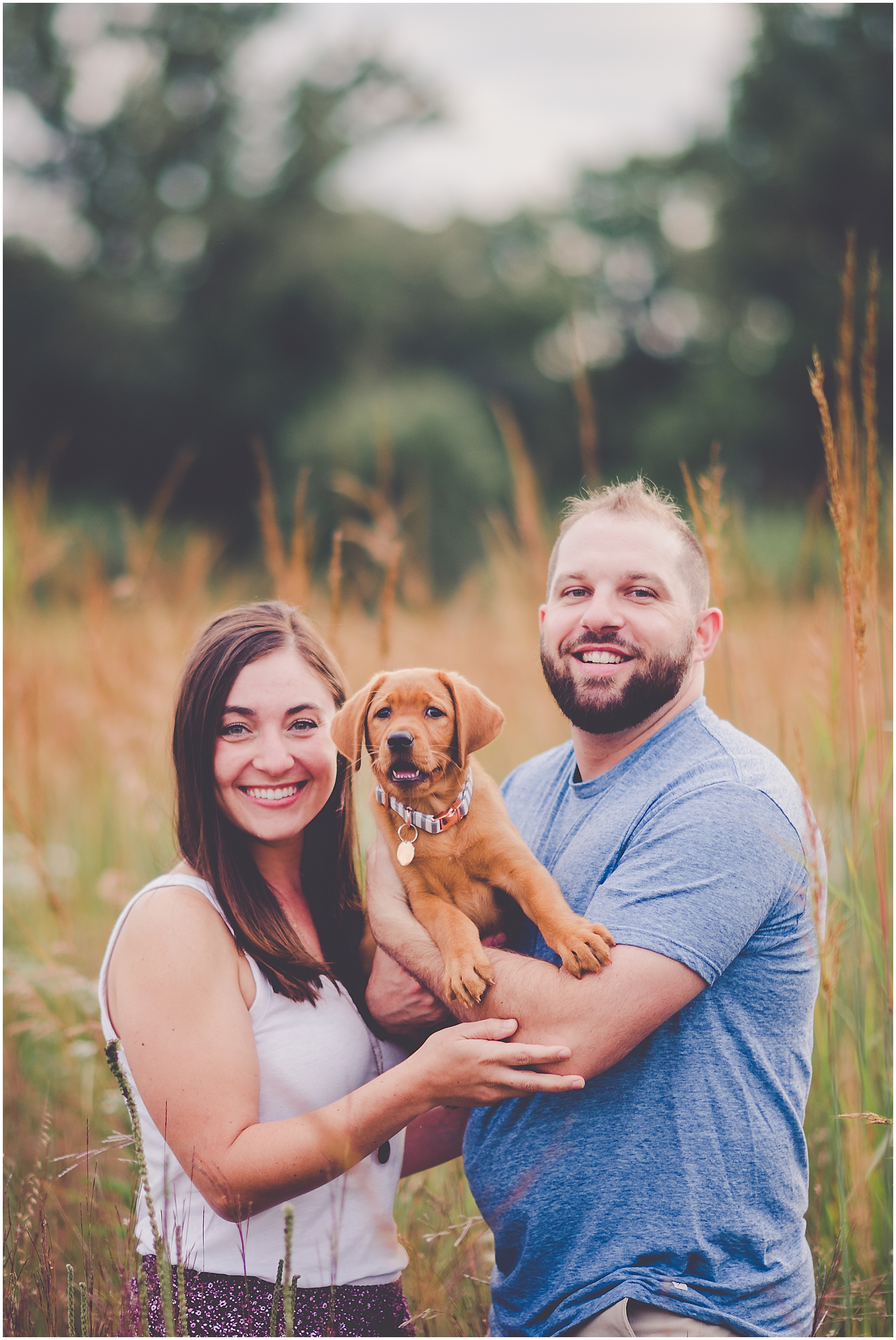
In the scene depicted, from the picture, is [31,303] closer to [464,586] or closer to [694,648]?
[464,586]

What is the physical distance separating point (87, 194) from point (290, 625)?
69.4ft

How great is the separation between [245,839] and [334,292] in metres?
21.2

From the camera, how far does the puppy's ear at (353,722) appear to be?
2557mm

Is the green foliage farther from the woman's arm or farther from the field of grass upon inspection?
the woman's arm

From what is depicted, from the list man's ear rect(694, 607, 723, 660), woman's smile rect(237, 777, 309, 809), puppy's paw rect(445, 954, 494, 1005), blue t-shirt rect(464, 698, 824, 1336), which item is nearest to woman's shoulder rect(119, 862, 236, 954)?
woman's smile rect(237, 777, 309, 809)

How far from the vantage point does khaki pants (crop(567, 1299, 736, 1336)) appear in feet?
6.68

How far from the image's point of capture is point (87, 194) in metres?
20.4

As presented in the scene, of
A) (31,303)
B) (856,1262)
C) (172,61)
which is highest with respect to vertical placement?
(172,61)

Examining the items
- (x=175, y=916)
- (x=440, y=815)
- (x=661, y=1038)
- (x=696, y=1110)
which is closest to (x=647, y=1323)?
(x=696, y=1110)

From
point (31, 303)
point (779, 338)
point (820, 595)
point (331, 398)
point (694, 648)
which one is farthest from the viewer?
point (779, 338)

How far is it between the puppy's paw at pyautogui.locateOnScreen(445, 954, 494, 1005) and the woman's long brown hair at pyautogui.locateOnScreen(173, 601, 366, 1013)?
36 cm

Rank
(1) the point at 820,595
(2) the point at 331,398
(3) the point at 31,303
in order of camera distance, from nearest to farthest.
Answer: (1) the point at 820,595, (3) the point at 31,303, (2) the point at 331,398

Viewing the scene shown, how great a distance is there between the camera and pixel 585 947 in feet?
6.88

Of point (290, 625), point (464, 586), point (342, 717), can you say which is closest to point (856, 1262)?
point (342, 717)
